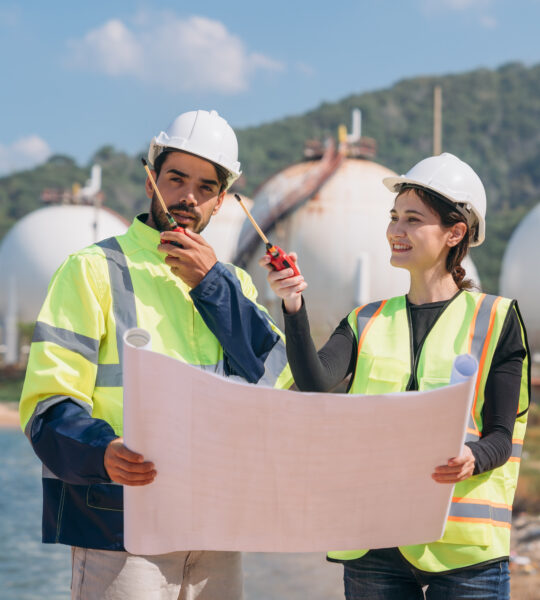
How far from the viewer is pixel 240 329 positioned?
88.9 inches

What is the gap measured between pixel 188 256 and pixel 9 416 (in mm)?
22277

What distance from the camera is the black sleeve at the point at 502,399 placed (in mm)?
2115

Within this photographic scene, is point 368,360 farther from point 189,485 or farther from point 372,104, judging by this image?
point 372,104

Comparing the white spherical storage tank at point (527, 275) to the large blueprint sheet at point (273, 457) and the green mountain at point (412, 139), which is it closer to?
the large blueprint sheet at point (273, 457)

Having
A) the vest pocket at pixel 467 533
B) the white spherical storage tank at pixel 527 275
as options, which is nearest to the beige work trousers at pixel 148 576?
the vest pocket at pixel 467 533

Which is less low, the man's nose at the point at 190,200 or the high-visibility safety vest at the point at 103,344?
the man's nose at the point at 190,200

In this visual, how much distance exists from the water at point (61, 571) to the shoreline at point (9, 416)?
12.5 metres

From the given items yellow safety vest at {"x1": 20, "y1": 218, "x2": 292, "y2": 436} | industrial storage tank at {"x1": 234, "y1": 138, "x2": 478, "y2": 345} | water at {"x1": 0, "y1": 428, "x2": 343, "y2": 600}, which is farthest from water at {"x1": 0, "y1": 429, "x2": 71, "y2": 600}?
industrial storage tank at {"x1": 234, "y1": 138, "x2": 478, "y2": 345}

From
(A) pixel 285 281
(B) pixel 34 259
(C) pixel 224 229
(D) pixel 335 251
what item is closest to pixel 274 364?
(A) pixel 285 281

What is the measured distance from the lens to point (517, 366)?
2256 millimetres

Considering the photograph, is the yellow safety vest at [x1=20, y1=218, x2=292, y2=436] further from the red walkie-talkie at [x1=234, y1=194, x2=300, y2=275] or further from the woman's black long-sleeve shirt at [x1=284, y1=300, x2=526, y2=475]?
the red walkie-talkie at [x1=234, y1=194, x2=300, y2=275]

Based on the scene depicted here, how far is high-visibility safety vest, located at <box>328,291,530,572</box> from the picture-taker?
2156 mm

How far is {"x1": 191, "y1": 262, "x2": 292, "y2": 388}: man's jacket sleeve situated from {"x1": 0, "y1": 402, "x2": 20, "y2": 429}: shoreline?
21161 mm

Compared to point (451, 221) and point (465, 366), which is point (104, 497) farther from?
point (451, 221)
